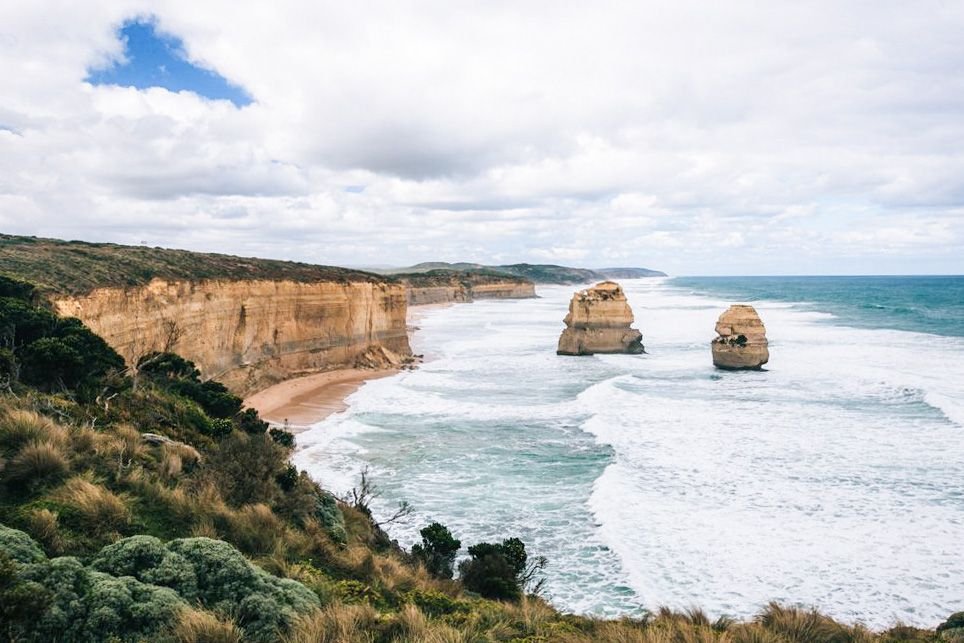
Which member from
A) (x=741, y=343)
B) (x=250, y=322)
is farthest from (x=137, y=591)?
(x=741, y=343)

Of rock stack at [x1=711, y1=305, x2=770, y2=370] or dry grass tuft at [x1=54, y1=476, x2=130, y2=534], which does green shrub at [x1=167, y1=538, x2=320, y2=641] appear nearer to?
dry grass tuft at [x1=54, y1=476, x2=130, y2=534]

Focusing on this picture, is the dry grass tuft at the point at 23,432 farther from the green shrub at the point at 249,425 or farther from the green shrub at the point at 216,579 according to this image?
the green shrub at the point at 249,425

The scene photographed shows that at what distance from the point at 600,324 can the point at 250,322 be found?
23.0 metres

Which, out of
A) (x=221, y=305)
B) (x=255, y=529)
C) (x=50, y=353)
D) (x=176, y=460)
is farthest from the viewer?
(x=221, y=305)

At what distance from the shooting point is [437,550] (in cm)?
1217

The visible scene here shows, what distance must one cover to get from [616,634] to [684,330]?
195 feet

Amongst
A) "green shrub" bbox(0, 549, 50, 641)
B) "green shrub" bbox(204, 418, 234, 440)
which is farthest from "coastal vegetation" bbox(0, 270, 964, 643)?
"green shrub" bbox(204, 418, 234, 440)

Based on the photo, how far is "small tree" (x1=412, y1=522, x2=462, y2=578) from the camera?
11680 millimetres

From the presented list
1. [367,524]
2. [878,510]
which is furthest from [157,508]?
[878,510]

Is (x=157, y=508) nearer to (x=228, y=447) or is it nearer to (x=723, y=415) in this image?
(x=228, y=447)

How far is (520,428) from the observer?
2439cm

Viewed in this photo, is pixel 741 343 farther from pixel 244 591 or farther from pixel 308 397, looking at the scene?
pixel 244 591

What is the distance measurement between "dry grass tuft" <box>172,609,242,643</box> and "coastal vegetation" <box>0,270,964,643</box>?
2 centimetres

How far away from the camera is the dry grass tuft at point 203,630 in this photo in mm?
4938
